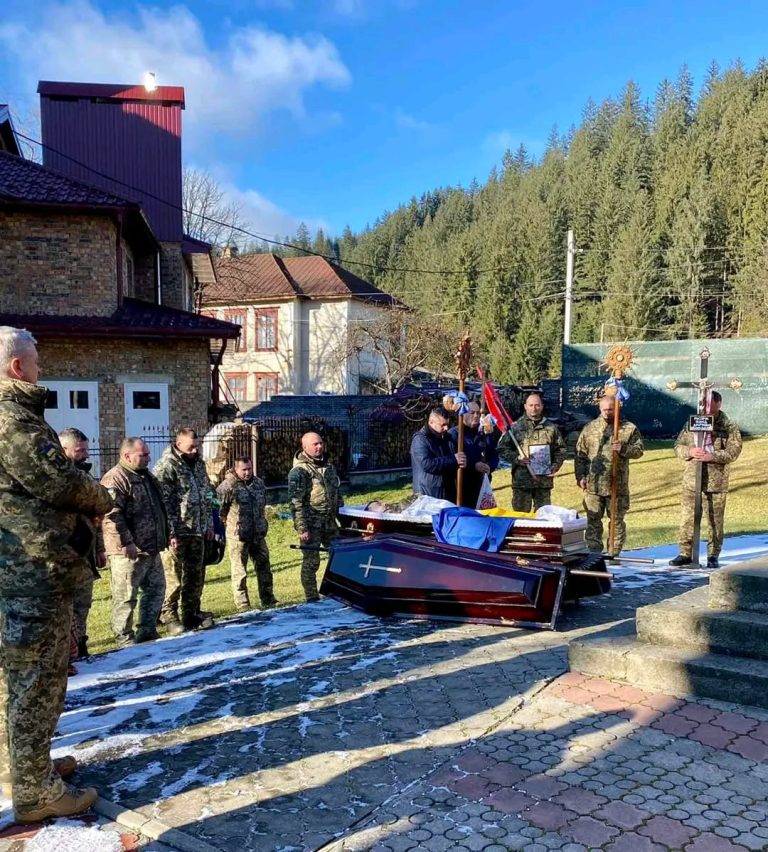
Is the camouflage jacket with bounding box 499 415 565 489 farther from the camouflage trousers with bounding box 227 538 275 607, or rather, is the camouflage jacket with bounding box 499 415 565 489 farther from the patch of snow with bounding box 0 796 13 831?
the patch of snow with bounding box 0 796 13 831

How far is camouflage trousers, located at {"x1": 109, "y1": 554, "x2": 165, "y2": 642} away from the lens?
20.4 feet

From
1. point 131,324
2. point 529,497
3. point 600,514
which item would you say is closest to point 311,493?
point 529,497

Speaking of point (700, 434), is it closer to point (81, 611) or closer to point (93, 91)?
point (81, 611)

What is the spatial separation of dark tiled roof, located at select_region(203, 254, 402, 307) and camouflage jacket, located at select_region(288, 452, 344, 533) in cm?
2958

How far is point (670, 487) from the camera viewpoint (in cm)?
1522

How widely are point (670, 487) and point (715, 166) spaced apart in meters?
43.9

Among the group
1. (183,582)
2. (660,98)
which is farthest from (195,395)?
(660,98)

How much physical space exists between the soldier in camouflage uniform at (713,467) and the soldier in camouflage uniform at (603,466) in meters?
0.57

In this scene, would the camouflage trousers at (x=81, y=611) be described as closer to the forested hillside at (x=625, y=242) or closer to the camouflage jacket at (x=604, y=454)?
the camouflage jacket at (x=604, y=454)

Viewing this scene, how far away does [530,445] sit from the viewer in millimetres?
8383

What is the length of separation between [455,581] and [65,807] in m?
3.25

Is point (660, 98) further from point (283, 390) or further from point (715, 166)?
point (283, 390)

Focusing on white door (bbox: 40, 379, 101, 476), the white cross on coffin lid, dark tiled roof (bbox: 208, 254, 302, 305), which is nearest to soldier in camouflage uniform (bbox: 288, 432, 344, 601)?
the white cross on coffin lid

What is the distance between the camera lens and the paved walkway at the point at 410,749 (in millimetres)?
3119
